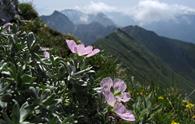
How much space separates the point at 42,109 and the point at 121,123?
1.28 m

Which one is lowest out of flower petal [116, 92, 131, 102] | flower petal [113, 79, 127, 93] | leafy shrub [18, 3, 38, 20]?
leafy shrub [18, 3, 38, 20]

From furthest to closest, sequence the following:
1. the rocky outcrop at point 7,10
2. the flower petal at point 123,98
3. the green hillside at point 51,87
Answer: the rocky outcrop at point 7,10
the flower petal at point 123,98
the green hillside at point 51,87

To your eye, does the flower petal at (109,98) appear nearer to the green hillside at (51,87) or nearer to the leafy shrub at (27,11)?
the green hillside at (51,87)

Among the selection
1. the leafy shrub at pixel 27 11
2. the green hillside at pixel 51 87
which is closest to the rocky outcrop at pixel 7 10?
the leafy shrub at pixel 27 11

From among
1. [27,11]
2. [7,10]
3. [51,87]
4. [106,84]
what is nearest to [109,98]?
[106,84]

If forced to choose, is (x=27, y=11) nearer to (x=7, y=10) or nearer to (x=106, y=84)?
(x=7, y=10)

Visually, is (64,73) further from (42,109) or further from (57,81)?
(42,109)

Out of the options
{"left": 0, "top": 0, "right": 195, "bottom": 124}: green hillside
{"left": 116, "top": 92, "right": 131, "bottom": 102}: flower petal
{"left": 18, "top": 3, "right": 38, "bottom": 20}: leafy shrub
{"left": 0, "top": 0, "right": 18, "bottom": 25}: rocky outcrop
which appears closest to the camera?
{"left": 0, "top": 0, "right": 195, "bottom": 124}: green hillside

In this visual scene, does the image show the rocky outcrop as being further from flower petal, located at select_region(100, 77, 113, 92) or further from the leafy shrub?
flower petal, located at select_region(100, 77, 113, 92)

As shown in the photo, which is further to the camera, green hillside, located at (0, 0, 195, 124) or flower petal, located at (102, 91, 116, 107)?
flower petal, located at (102, 91, 116, 107)

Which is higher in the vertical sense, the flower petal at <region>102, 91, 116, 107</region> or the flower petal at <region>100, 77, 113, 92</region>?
the flower petal at <region>100, 77, 113, 92</region>

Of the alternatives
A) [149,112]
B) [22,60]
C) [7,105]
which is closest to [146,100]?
[149,112]

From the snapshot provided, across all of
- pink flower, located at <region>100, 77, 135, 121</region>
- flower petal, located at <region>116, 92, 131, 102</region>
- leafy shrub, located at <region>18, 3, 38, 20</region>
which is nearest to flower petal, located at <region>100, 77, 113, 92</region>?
pink flower, located at <region>100, 77, 135, 121</region>

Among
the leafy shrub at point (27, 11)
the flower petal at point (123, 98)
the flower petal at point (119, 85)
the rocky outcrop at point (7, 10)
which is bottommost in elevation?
the leafy shrub at point (27, 11)
